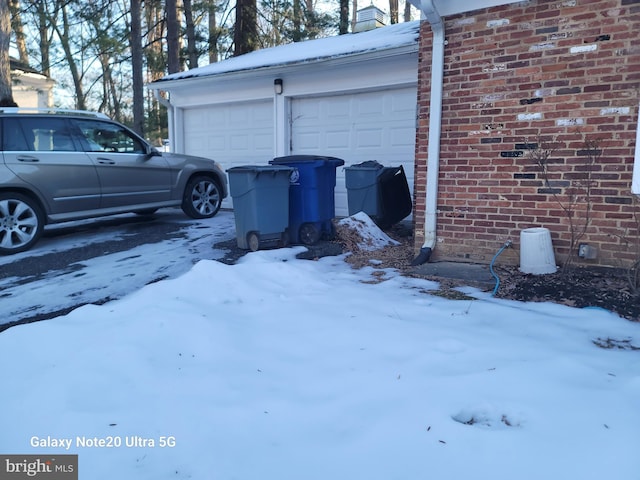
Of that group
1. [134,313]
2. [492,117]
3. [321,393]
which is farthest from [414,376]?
[492,117]

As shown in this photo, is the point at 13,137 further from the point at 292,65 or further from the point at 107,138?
the point at 292,65

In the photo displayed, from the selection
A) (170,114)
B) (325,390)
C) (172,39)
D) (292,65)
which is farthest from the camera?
(172,39)

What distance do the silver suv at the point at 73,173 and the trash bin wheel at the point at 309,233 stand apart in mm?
2609

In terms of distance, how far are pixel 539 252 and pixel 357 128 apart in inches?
170

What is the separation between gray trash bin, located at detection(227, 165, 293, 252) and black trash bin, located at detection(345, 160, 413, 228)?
149 cm

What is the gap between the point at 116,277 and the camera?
4430mm

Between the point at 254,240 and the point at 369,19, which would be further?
the point at 369,19

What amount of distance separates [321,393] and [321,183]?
370 centimetres

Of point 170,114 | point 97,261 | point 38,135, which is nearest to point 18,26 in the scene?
point 170,114

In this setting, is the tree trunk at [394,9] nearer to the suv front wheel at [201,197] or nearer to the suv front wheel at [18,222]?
the suv front wheel at [201,197]

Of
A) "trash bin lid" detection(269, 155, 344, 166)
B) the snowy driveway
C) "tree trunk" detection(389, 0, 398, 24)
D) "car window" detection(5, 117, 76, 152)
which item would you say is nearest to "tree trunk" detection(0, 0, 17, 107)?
the snowy driveway

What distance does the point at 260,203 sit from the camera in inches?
208

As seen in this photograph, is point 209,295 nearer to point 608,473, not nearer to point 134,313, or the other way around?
point 134,313

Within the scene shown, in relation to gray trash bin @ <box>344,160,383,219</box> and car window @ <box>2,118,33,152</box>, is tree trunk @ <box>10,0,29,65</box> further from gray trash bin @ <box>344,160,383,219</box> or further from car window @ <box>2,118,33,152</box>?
gray trash bin @ <box>344,160,383,219</box>
